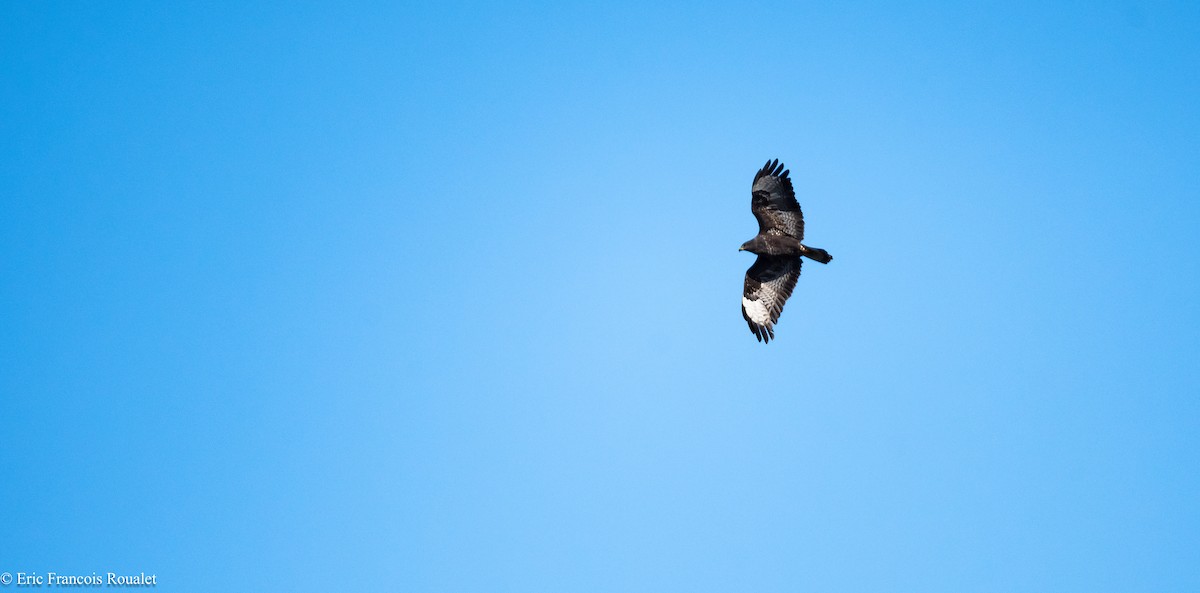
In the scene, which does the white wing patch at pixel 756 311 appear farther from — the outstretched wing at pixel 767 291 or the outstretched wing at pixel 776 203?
the outstretched wing at pixel 776 203

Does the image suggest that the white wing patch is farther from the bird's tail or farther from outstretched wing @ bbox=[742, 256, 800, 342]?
the bird's tail

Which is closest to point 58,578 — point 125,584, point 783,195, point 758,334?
point 125,584

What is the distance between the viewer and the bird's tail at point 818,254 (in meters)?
21.2

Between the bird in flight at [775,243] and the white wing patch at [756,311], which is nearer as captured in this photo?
the bird in flight at [775,243]

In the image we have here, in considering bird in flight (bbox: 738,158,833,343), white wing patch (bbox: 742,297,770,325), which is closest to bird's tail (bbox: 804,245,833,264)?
bird in flight (bbox: 738,158,833,343)

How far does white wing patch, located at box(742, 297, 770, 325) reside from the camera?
22516 millimetres

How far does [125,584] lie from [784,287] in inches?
884

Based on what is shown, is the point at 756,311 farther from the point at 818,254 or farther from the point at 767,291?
the point at 818,254

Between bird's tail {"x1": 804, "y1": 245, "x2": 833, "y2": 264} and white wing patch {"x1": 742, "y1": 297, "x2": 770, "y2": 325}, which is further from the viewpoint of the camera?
white wing patch {"x1": 742, "y1": 297, "x2": 770, "y2": 325}

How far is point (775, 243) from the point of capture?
21.8m

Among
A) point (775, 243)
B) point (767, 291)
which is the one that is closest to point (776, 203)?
point (775, 243)

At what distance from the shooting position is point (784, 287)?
73.3 feet

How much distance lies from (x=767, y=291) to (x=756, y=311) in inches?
22.8

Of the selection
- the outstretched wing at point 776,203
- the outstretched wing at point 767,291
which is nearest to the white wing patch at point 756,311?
the outstretched wing at point 767,291
